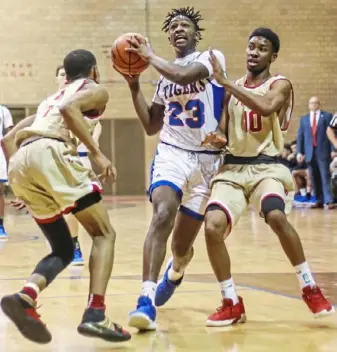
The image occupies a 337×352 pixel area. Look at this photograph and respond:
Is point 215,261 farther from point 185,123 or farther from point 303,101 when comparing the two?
point 303,101

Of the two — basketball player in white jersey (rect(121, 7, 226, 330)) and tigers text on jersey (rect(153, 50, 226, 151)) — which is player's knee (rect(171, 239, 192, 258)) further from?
tigers text on jersey (rect(153, 50, 226, 151))

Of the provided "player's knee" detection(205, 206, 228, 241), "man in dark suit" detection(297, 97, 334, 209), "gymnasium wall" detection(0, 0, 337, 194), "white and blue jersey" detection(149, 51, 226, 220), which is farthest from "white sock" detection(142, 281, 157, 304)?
"gymnasium wall" detection(0, 0, 337, 194)

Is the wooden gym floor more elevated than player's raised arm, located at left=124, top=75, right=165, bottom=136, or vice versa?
player's raised arm, located at left=124, top=75, right=165, bottom=136

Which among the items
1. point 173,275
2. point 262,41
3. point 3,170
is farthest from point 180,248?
point 3,170

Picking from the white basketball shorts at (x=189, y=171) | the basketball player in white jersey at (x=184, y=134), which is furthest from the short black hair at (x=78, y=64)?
the white basketball shorts at (x=189, y=171)

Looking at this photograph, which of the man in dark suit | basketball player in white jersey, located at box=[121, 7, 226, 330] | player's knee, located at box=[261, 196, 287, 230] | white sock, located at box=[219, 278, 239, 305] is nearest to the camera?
player's knee, located at box=[261, 196, 287, 230]

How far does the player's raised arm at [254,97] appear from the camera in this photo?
486cm

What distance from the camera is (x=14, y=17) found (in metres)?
19.4

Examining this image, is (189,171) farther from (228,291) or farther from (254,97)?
(228,291)

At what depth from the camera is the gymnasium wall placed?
19.5m

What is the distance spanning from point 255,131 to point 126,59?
3.00 feet

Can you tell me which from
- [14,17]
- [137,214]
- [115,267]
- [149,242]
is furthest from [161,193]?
[14,17]

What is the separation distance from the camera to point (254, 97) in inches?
192

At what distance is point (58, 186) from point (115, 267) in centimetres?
304
